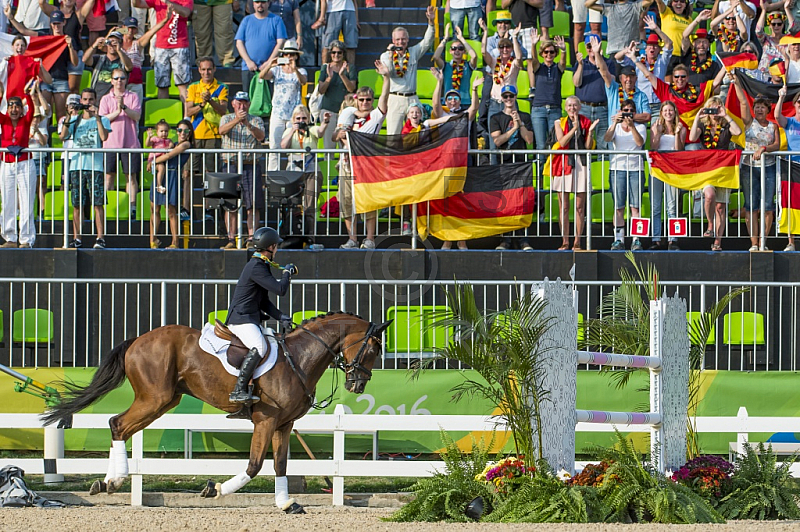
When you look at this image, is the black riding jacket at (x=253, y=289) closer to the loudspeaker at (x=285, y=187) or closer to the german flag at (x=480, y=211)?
the loudspeaker at (x=285, y=187)

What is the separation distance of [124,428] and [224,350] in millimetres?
1273

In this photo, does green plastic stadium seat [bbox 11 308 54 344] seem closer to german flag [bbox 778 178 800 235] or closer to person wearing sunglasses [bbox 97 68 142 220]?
person wearing sunglasses [bbox 97 68 142 220]

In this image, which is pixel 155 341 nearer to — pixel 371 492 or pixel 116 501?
pixel 116 501

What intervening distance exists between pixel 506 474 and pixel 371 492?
4.34 m

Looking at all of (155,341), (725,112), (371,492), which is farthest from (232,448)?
(725,112)

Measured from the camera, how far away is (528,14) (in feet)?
70.4

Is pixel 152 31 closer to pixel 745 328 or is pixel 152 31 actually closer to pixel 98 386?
pixel 98 386

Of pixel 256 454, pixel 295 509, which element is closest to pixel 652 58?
pixel 256 454

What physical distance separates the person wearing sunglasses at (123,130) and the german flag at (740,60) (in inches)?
385

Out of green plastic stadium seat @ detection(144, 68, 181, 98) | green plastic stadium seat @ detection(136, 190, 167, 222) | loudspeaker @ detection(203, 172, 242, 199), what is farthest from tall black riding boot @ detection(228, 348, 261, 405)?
green plastic stadium seat @ detection(144, 68, 181, 98)

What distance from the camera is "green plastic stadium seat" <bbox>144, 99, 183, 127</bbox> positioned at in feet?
67.5

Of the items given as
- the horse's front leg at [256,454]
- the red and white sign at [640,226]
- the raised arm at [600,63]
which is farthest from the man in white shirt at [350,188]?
the horse's front leg at [256,454]

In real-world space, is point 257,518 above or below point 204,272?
below

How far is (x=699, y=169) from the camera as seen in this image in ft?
56.0
